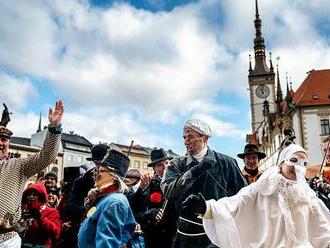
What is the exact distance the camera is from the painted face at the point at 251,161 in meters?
6.72

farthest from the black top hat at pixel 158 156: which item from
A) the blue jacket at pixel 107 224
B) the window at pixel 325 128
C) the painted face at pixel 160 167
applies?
the window at pixel 325 128

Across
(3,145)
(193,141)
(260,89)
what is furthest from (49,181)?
(260,89)

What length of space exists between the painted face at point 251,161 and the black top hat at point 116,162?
3.18 m

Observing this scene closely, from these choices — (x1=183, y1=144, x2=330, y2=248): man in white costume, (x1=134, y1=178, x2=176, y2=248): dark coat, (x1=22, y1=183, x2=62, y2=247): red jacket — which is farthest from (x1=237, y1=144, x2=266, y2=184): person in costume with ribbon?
(x1=22, y1=183, x2=62, y2=247): red jacket

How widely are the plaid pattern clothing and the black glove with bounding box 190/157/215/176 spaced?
1383mm

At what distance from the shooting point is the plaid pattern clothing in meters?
4.03

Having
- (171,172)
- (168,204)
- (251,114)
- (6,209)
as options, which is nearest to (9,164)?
(6,209)

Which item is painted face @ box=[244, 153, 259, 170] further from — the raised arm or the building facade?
the building facade

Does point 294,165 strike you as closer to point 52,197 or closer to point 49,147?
point 49,147

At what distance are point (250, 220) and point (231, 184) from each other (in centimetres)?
42

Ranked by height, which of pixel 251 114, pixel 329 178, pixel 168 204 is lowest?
pixel 168 204

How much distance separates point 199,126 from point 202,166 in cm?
49

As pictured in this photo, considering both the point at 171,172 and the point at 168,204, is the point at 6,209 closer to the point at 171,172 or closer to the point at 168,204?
the point at 171,172

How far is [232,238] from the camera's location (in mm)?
4207
